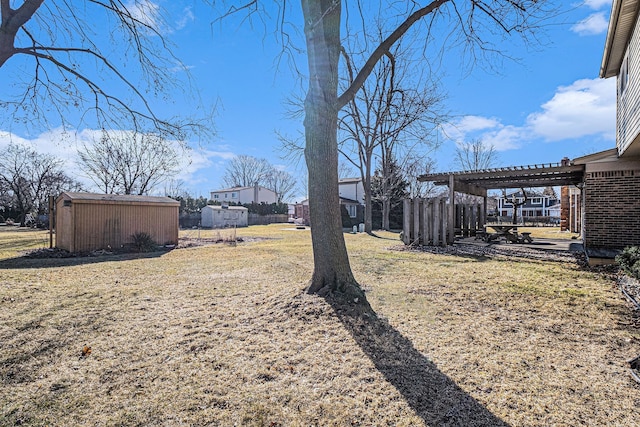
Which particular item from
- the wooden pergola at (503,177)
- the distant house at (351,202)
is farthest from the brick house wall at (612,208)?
the distant house at (351,202)

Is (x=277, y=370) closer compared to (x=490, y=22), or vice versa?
(x=277, y=370)

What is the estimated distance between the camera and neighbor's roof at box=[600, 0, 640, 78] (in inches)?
263

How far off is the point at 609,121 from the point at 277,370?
17.3 metres

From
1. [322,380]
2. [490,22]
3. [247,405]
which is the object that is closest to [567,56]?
[490,22]

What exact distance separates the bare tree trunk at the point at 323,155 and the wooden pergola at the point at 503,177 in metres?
8.91

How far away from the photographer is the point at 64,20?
201 inches

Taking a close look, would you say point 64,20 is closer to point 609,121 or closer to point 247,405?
point 247,405

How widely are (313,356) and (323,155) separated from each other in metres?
2.46

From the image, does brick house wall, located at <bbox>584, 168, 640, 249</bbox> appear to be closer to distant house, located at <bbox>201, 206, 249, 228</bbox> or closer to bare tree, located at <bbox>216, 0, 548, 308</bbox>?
bare tree, located at <bbox>216, 0, 548, 308</bbox>

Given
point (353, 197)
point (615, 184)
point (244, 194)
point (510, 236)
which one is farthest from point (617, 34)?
point (244, 194)

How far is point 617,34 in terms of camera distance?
7.67m

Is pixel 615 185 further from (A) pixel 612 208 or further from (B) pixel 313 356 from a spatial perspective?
(B) pixel 313 356

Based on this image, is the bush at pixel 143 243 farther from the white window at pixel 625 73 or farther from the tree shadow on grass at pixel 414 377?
the white window at pixel 625 73

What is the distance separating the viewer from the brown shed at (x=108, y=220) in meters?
11.7
